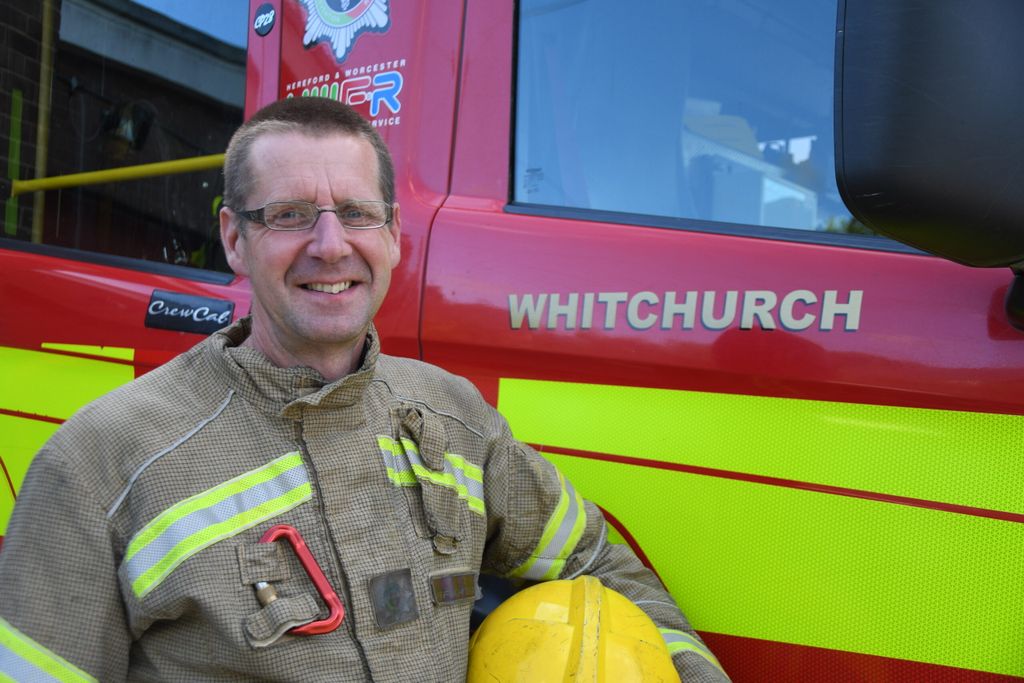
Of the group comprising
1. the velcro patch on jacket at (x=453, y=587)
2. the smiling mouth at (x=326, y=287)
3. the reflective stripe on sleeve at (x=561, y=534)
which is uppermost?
the smiling mouth at (x=326, y=287)

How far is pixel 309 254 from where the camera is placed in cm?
145

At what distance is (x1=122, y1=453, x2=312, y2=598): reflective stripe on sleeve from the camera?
124 centimetres

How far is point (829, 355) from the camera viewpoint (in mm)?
1487

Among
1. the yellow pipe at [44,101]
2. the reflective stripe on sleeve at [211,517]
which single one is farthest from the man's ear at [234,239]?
the yellow pipe at [44,101]

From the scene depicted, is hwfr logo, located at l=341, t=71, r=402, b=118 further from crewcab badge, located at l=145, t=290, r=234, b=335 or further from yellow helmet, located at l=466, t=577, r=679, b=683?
yellow helmet, located at l=466, t=577, r=679, b=683

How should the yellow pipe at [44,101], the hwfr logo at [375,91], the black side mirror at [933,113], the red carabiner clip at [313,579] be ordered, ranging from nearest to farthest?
the black side mirror at [933,113], the red carabiner clip at [313,579], the hwfr logo at [375,91], the yellow pipe at [44,101]

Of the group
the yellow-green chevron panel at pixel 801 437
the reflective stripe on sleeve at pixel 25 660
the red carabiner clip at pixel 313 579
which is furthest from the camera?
the yellow-green chevron panel at pixel 801 437

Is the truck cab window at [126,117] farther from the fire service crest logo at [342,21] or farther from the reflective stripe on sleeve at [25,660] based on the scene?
the reflective stripe on sleeve at [25,660]

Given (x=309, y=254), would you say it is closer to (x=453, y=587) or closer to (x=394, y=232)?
(x=394, y=232)

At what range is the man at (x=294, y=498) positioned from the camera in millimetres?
1230

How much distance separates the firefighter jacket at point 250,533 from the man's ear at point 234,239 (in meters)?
0.12

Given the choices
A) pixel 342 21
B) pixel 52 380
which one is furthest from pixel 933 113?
pixel 52 380

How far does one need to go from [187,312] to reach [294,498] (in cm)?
82

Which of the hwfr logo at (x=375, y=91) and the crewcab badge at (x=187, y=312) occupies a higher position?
the hwfr logo at (x=375, y=91)
